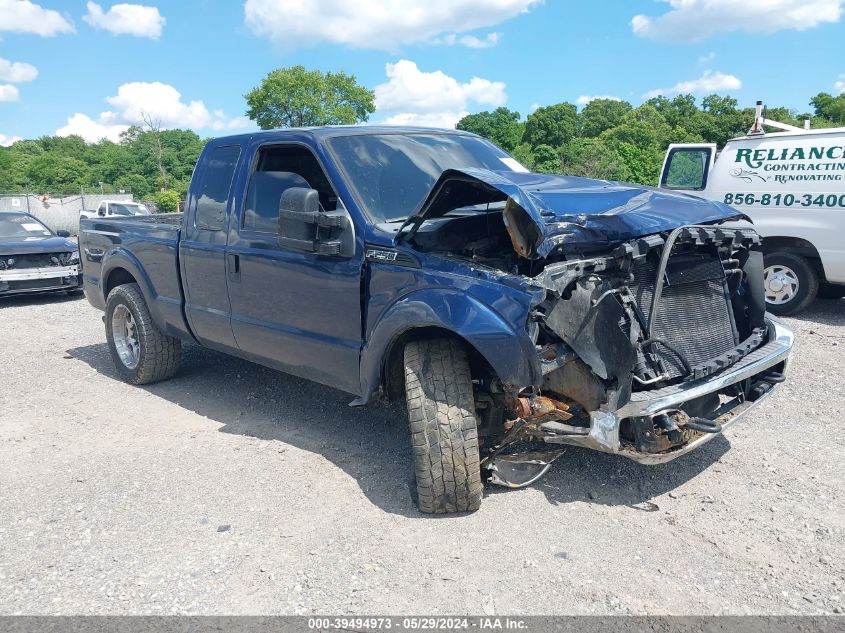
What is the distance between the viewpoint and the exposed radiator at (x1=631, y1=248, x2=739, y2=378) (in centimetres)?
358

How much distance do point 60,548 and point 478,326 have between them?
2397mm

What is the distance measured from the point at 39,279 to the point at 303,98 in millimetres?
61732

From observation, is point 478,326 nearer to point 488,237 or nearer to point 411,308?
point 411,308

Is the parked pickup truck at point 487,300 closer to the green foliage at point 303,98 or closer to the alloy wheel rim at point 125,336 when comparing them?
the alloy wheel rim at point 125,336

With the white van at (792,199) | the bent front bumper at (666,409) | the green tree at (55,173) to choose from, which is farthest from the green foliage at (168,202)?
the green tree at (55,173)

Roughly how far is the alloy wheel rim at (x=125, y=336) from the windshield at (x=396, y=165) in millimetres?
3029

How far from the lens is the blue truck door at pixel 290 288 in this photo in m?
4.14

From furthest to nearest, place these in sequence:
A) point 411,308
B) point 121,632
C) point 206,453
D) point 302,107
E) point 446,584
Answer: point 302,107
point 206,453
point 411,308
point 446,584
point 121,632

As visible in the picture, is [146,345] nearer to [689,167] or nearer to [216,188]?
[216,188]

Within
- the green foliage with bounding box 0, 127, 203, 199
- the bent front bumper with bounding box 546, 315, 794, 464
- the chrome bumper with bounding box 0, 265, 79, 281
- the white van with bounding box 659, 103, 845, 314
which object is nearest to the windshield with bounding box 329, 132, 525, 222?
the bent front bumper with bounding box 546, 315, 794, 464

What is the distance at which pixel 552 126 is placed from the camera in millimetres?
56719

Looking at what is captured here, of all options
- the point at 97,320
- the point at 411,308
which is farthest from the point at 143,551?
the point at 97,320

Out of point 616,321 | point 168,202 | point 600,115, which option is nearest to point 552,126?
point 600,115

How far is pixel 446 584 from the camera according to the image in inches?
122
